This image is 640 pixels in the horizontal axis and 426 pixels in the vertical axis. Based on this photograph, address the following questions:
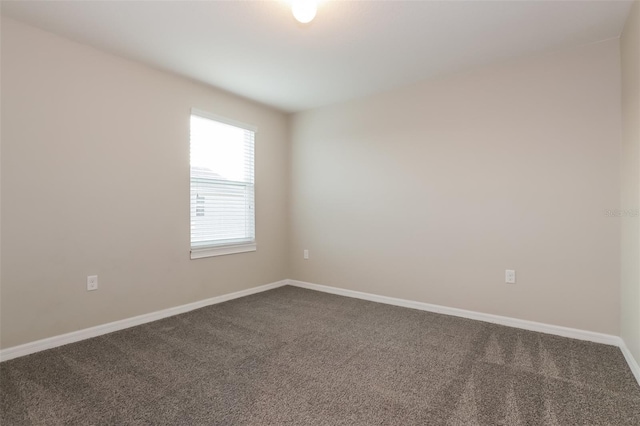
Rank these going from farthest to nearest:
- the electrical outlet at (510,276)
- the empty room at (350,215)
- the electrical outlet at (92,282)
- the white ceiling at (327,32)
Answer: the electrical outlet at (510,276) < the electrical outlet at (92,282) < the white ceiling at (327,32) < the empty room at (350,215)

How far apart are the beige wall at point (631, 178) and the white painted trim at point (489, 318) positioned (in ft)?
0.69

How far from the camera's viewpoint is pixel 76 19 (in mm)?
2254

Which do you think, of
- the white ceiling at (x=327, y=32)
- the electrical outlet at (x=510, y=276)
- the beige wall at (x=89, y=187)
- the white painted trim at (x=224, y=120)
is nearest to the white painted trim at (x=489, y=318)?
the electrical outlet at (x=510, y=276)

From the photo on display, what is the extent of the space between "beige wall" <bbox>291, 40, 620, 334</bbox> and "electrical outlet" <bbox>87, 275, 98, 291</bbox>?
7.80ft

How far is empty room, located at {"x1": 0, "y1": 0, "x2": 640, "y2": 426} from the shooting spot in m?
1.89

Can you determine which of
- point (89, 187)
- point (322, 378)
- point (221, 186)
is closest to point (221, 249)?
point (221, 186)

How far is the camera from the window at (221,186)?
3418mm

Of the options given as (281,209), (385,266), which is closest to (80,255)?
(281,209)

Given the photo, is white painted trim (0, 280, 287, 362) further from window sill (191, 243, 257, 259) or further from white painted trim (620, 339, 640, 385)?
white painted trim (620, 339, 640, 385)

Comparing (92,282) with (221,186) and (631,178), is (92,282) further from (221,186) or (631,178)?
(631,178)

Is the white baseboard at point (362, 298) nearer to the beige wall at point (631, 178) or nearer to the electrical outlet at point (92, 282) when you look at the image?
the beige wall at point (631, 178)

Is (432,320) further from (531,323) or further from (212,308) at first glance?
(212,308)

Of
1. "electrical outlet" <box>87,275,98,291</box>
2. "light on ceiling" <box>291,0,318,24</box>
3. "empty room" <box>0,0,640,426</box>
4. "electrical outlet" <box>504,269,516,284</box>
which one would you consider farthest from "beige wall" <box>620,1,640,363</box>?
"electrical outlet" <box>87,275,98,291</box>

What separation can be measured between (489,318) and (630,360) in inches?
38.4
